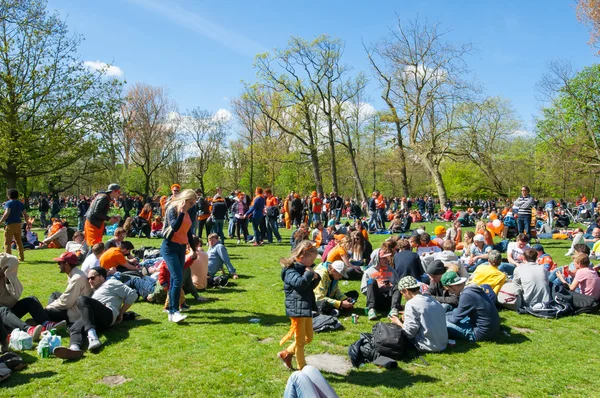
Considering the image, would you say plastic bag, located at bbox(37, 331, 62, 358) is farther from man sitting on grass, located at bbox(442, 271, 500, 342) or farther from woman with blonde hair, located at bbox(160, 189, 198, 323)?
man sitting on grass, located at bbox(442, 271, 500, 342)

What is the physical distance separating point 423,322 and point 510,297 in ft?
8.68

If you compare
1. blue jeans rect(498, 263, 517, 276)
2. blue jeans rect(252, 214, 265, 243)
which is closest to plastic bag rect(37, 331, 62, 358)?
blue jeans rect(498, 263, 517, 276)

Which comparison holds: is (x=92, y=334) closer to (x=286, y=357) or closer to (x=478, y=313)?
(x=286, y=357)

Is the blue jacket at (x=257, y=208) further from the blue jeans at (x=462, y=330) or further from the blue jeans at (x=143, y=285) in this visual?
the blue jeans at (x=462, y=330)

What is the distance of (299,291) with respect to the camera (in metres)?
4.20

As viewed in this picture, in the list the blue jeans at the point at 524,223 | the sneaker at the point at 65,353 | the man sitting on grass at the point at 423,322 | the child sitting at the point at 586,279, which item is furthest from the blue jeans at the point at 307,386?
the blue jeans at the point at 524,223

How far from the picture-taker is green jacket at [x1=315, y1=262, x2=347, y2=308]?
21.4ft

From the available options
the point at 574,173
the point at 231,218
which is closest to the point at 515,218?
the point at 231,218

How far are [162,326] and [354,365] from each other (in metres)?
2.71

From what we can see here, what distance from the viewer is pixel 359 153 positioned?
159ft

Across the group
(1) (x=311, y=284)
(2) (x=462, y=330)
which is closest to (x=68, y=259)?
(1) (x=311, y=284)

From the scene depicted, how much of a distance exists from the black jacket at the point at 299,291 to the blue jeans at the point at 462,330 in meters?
2.30

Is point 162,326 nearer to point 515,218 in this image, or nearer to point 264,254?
point 264,254

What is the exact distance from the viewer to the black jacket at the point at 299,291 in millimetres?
4164
